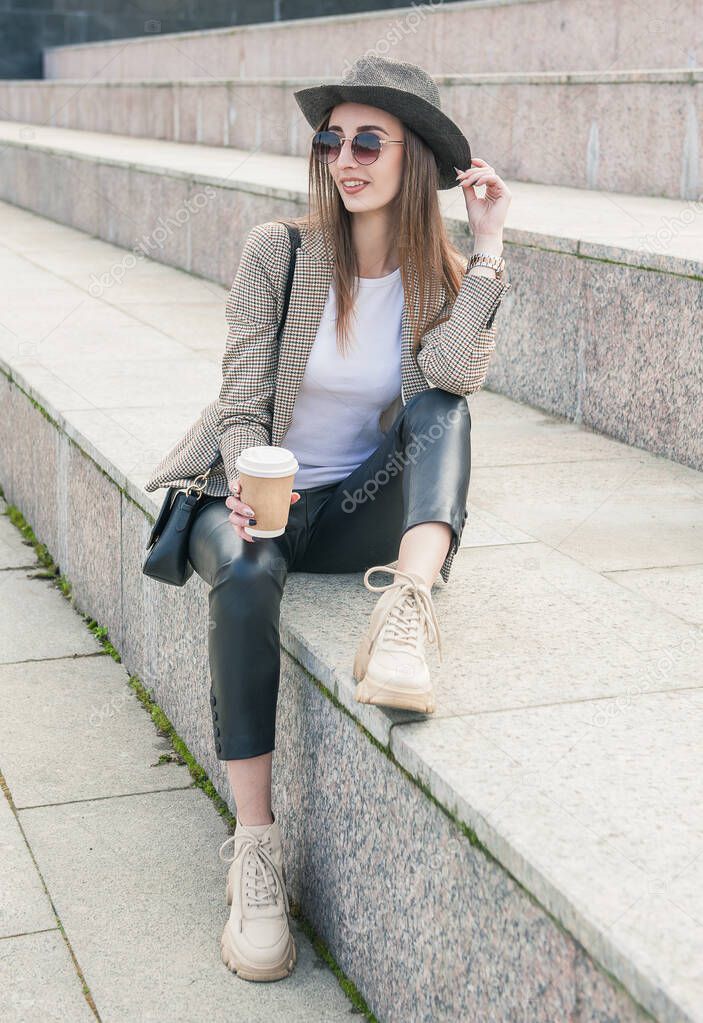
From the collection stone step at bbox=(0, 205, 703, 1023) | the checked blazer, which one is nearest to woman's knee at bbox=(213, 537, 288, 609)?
stone step at bbox=(0, 205, 703, 1023)

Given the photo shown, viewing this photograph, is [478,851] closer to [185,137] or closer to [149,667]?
[149,667]

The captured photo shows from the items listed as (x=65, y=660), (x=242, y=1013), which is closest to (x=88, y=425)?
(x=65, y=660)

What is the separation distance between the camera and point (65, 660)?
172 inches

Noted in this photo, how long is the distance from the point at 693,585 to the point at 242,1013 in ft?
5.13

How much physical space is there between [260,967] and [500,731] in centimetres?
74

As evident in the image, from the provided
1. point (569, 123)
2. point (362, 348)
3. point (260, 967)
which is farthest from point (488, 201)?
point (569, 123)

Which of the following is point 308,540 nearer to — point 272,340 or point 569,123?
point 272,340

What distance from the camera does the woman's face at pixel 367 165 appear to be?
3113 millimetres

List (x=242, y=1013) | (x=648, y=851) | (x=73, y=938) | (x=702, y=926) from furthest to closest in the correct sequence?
(x=73, y=938) → (x=242, y=1013) → (x=648, y=851) → (x=702, y=926)

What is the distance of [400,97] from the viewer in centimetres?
304

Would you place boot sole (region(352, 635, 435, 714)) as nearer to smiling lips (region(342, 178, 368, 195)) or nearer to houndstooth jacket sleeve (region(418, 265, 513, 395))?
houndstooth jacket sleeve (region(418, 265, 513, 395))

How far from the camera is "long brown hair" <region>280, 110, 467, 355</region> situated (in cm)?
318
